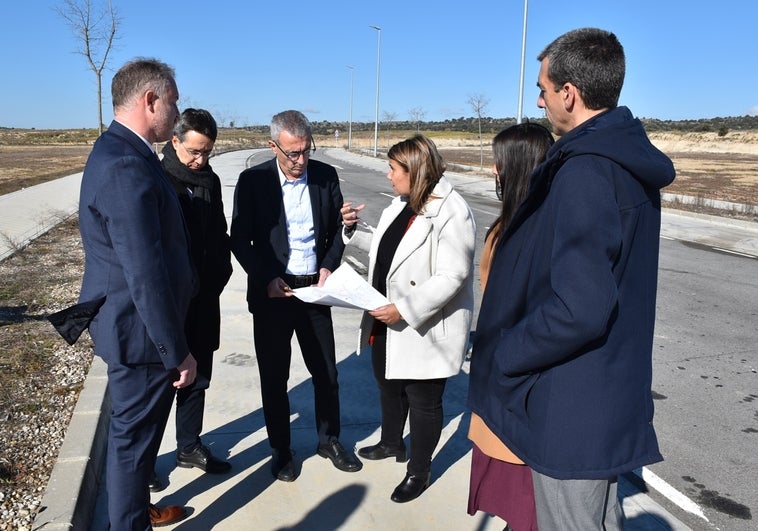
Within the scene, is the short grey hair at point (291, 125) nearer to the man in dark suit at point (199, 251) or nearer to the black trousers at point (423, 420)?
the man in dark suit at point (199, 251)

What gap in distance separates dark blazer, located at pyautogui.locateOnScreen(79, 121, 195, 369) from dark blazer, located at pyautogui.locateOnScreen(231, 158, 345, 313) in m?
0.98

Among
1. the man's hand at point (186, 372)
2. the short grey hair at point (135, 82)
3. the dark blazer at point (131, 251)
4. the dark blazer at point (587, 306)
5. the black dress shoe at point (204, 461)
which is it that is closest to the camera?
the dark blazer at point (587, 306)

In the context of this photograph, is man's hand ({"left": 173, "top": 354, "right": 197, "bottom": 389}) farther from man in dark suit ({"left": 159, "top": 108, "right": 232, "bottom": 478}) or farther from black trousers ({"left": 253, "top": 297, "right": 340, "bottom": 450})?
black trousers ({"left": 253, "top": 297, "right": 340, "bottom": 450})

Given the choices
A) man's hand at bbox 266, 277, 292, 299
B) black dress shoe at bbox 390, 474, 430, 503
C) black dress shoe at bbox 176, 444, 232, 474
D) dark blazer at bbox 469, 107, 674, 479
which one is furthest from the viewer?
black dress shoe at bbox 176, 444, 232, 474

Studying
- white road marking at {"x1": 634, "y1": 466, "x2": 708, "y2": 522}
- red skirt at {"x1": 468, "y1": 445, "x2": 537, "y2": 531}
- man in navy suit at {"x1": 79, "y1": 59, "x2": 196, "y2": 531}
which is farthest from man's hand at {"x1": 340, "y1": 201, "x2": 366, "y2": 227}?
white road marking at {"x1": 634, "y1": 466, "x2": 708, "y2": 522}

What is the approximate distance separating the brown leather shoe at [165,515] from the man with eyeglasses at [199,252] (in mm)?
298

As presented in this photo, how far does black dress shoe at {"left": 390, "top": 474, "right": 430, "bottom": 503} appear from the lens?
3.19 metres

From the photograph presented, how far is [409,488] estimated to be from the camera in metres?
3.22

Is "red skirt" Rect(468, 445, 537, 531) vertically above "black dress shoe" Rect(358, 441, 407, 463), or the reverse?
"red skirt" Rect(468, 445, 537, 531)

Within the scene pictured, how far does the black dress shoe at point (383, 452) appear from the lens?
3607 millimetres

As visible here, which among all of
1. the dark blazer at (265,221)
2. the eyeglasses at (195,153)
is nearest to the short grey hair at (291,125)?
the dark blazer at (265,221)

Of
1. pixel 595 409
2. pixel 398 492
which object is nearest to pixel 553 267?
pixel 595 409

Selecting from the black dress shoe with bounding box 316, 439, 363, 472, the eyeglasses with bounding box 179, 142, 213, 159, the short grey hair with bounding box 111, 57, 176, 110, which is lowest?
the black dress shoe with bounding box 316, 439, 363, 472

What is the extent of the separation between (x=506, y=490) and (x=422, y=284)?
1118 mm
